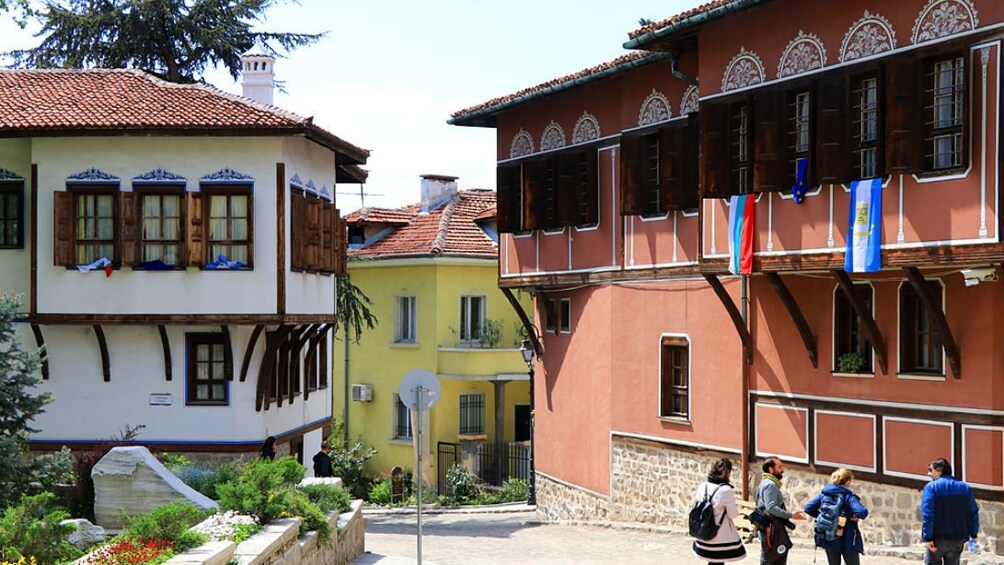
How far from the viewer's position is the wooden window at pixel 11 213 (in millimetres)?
25125

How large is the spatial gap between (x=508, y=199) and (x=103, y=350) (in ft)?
28.3

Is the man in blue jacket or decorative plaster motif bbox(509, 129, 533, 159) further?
decorative plaster motif bbox(509, 129, 533, 159)

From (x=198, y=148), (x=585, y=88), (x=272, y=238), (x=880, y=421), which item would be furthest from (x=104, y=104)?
(x=880, y=421)

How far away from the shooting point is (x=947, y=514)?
13.3 metres

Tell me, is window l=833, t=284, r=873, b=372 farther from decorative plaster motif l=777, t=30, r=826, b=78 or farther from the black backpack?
the black backpack

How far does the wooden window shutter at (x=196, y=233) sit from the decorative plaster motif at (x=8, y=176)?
3.47m

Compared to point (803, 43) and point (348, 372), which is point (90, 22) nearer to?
point (348, 372)

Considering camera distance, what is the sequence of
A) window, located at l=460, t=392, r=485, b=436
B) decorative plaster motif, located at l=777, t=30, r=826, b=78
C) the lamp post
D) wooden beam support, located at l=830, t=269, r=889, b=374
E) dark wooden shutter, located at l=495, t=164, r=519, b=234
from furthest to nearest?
window, located at l=460, t=392, r=485, b=436 → the lamp post → dark wooden shutter, located at l=495, t=164, r=519, b=234 → decorative plaster motif, located at l=777, t=30, r=826, b=78 → wooden beam support, located at l=830, t=269, r=889, b=374

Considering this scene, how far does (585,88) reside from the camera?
25375mm

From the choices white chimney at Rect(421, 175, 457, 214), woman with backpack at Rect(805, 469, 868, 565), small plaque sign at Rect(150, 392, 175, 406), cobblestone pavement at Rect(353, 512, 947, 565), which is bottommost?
cobblestone pavement at Rect(353, 512, 947, 565)

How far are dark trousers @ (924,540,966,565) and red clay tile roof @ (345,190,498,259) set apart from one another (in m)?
25.9

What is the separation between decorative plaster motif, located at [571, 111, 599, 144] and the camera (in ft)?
82.8

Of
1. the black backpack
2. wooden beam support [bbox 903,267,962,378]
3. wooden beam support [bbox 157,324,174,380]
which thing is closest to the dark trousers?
the black backpack

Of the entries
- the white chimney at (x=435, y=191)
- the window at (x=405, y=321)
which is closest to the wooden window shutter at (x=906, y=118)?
the window at (x=405, y=321)
